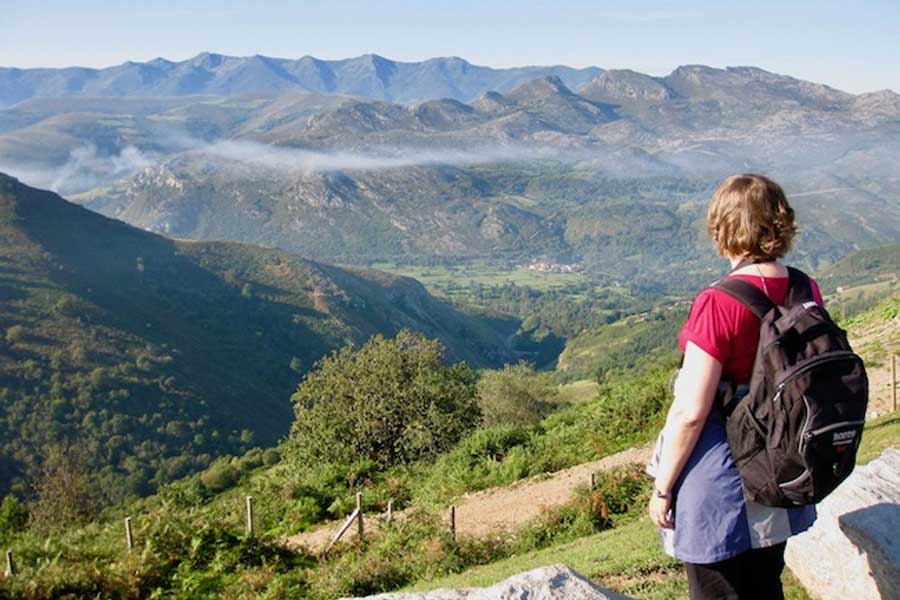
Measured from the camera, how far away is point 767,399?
3641mm

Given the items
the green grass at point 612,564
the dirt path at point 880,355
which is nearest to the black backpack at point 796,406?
the green grass at point 612,564

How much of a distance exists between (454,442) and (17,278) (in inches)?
4530

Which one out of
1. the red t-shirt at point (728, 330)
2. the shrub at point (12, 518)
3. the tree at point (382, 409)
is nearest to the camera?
the red t-shirt at point (728, 330)

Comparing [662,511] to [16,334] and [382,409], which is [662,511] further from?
[16,334]

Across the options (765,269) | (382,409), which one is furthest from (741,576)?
(382,409)

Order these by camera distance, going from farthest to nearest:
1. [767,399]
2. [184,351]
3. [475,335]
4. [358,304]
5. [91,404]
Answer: [475,335], [358,304], [184,351], [91,404], [767,399]

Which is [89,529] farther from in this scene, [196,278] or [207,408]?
[196,278]

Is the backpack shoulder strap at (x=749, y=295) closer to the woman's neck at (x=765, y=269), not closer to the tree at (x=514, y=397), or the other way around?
the woman's neck at (x=765, y=269)

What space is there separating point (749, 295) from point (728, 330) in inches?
8.8

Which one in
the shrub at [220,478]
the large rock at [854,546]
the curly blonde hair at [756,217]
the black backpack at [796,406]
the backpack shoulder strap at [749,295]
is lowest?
the shrub at [220,478]

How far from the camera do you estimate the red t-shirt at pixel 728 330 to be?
3.66 m

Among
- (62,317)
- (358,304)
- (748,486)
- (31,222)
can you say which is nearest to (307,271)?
(358,304)

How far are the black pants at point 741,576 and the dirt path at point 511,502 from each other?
1039cm

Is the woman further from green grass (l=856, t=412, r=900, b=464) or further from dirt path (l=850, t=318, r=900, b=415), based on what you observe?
dirt path (l=850, t=318, r=900, b=415)
